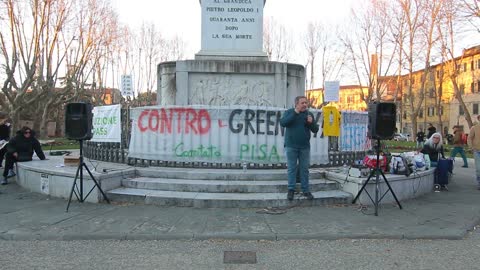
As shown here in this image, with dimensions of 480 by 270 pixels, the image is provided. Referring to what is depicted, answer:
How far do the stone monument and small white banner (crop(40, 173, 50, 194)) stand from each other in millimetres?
4726

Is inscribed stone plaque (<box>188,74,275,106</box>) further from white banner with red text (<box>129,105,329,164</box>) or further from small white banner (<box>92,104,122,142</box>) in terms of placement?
white banner with red text (<box>129,105,329,164</box>)

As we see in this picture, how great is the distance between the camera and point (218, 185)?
7723 millimetres

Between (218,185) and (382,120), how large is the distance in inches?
136

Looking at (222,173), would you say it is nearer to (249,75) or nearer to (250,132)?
(250,132)

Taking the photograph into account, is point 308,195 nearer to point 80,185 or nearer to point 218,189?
point 218,189

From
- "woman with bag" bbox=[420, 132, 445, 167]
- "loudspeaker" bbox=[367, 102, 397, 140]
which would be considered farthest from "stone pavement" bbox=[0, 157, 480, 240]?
"woman with bag" bbox=[420, 132, 445, 167]

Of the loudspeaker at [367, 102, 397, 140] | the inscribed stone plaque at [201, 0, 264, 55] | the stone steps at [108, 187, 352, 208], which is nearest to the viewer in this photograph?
the loudspeaker at [367, 102, 397, 140]

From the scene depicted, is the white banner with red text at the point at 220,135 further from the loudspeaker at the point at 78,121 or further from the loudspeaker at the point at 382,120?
the loudspeaker at the point at 382,120

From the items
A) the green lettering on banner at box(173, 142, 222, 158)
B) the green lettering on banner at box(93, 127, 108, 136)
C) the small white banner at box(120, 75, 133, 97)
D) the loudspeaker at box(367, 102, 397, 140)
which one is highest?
the small white banner at box(120, 75, 133, 97)

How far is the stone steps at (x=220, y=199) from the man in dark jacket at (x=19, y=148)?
4.07m

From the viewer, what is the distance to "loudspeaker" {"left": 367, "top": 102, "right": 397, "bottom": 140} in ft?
23.0

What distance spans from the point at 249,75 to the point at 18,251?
852 cm

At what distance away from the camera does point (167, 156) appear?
29.8 feet

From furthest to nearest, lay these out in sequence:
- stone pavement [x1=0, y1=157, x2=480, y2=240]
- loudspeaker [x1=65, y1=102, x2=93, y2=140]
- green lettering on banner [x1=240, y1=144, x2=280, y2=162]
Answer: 1. green lettering on banner [x1=240, y1=144, x2=280, y2=162]
2. loudspeaker [x1=65, y1=102, x2=93, y2=140]
3. stone pavement [x1=0, y1=157, x2=480, y2=240]
